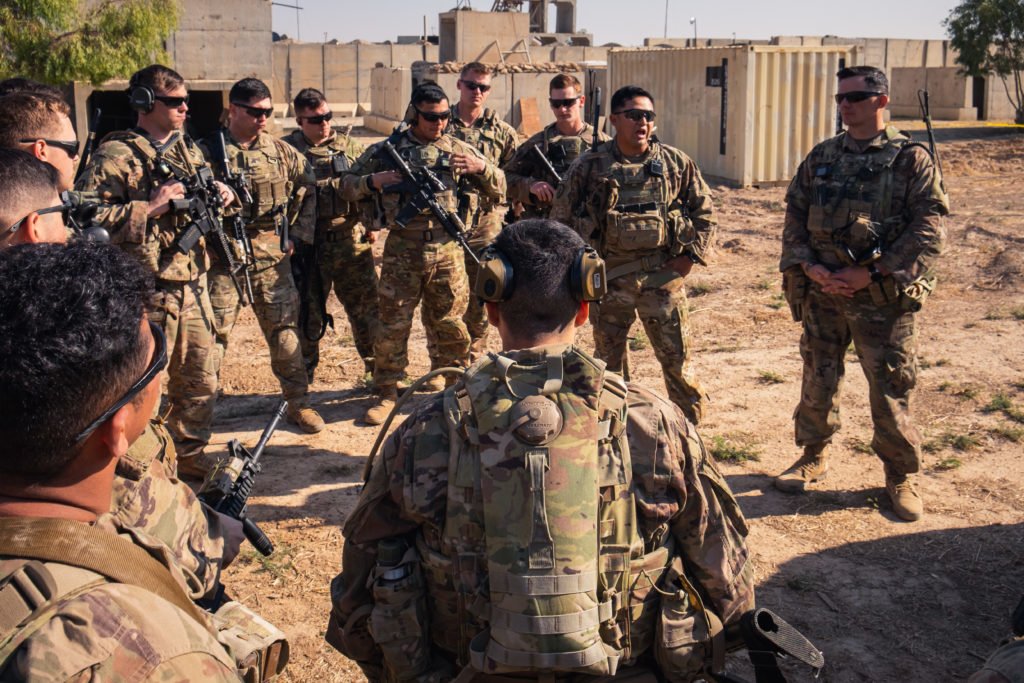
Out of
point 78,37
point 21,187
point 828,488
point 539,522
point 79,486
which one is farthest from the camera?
point 78,37

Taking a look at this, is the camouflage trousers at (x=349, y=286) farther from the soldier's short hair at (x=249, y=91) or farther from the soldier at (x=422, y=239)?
the soldier's short hair at (x=249, y=91)

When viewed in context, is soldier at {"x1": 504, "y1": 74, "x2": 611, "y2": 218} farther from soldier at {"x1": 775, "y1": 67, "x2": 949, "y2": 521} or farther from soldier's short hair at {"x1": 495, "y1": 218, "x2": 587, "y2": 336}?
soldier's short hair at {"x1": 495, "y1": 218, "x2": 587, "y2": 336}

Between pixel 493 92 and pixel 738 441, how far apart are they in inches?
690

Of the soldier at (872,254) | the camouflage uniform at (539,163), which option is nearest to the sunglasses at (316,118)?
the camouflage uniform at (539,163)

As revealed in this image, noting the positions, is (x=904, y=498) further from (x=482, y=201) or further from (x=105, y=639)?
(x=105, y=639)

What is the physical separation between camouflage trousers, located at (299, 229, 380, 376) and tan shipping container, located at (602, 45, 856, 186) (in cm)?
1144

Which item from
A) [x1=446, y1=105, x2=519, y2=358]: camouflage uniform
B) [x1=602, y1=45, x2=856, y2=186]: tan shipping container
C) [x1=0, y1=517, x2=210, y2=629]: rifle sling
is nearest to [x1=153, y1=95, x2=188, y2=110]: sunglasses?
[x1=446, y1=105, x2=519, y2=358]: camouflage uniform

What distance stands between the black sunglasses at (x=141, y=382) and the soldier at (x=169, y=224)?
384 centimetres

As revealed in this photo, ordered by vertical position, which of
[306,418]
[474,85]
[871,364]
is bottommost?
[306,418]

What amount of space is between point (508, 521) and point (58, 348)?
47.1 inches

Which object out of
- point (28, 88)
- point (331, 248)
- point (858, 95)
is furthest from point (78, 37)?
point (858, 95)

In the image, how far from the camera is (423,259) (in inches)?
276

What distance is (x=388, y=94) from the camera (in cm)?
2777

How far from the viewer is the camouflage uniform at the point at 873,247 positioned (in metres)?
5.20
